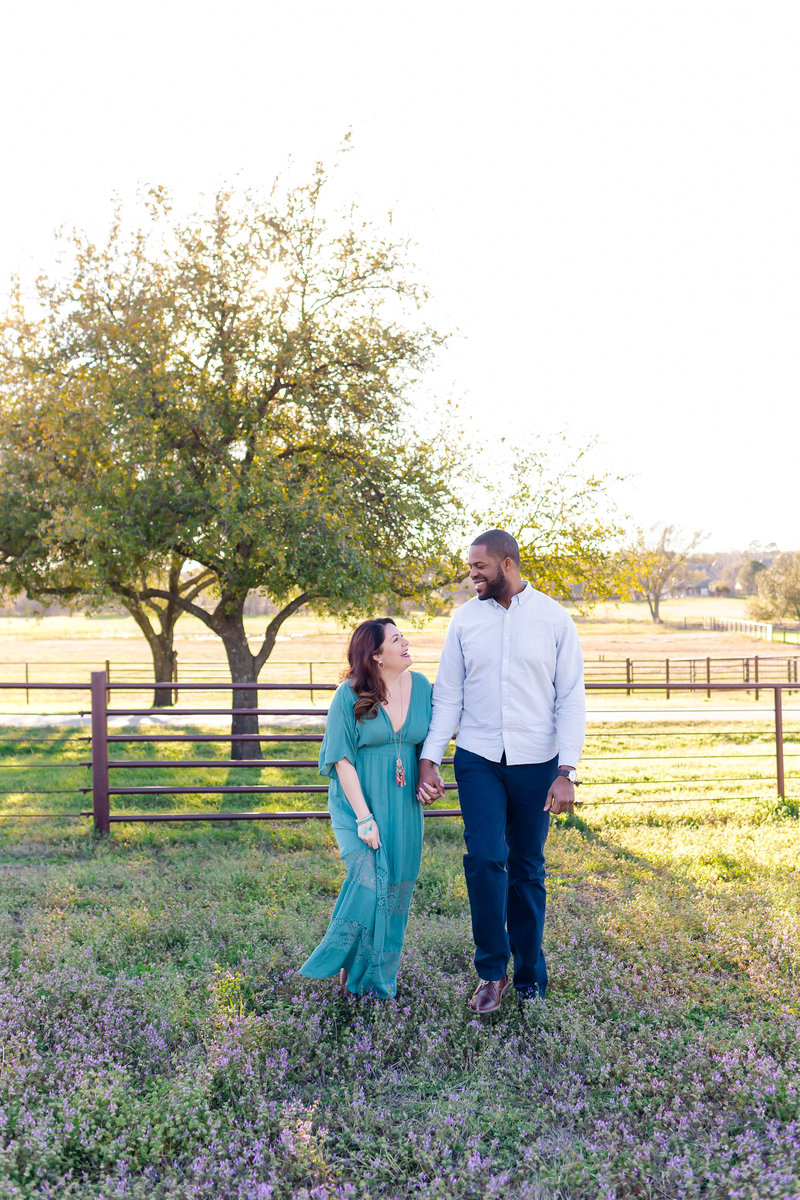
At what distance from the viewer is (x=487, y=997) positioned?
151 inches

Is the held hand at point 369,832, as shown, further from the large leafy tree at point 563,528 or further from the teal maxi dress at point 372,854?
Answer: the large leafy tree at point 563,528

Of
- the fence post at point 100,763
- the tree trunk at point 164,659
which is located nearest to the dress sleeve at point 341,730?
the fence post at point 100,763

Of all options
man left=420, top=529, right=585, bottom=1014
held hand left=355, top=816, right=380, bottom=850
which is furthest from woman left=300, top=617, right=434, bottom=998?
man left=420, top=529, right=585, bottom=1014

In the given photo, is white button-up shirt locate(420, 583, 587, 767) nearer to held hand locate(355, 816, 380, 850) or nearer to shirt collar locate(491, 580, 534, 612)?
shirt collar locate(491, 580, 534, 612)

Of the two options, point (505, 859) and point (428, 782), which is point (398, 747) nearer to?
point (428, 782)

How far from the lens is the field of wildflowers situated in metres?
2.72

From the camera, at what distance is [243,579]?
39.8 ft

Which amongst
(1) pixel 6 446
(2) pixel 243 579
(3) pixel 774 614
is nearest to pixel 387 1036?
(2) pixel 243 579

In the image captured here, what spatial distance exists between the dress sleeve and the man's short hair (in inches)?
35.2

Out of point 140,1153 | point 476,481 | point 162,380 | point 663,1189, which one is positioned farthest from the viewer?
point 476,481

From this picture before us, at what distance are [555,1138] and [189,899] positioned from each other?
3.09m

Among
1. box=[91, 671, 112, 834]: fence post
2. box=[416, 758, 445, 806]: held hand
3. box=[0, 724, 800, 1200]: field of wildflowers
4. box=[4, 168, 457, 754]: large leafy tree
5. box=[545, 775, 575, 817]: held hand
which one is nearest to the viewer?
box=[0, 724, 800, 1200]: field of wildflowers

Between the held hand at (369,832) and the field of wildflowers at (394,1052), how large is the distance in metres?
0.72

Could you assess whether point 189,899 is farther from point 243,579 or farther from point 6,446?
point 6,446
